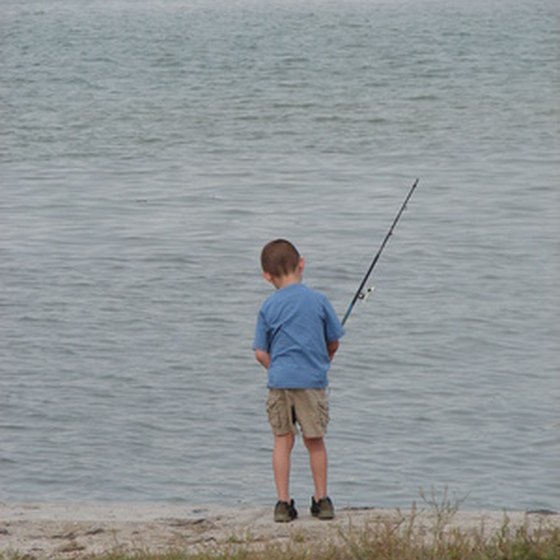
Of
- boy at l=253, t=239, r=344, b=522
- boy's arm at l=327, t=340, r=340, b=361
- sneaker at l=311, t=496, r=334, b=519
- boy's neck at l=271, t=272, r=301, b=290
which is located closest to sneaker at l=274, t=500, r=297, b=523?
boy at l=253, t=239, r=344, b=522

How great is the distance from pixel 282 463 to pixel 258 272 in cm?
810

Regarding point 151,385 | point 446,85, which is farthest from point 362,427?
point 446,85

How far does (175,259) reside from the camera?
16.2 meters

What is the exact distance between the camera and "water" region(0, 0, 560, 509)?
31.7ft

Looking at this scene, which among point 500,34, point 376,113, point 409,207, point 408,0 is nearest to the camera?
point 409,207

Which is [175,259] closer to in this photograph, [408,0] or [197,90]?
[197,90]

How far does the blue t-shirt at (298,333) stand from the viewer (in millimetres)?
7340

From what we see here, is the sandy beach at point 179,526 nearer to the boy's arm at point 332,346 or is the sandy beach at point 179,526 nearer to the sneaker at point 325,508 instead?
the sneaker at point 325,508

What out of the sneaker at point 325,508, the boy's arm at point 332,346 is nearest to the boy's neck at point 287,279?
the boy's arm at point 332,346

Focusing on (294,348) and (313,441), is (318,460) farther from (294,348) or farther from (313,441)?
(294,348)

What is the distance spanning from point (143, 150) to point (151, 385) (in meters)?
14.0

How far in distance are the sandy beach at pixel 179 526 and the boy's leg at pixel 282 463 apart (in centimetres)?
13

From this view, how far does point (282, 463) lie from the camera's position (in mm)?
7480

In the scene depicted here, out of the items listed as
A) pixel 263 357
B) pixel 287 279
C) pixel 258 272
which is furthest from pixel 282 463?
pixel 258 272
